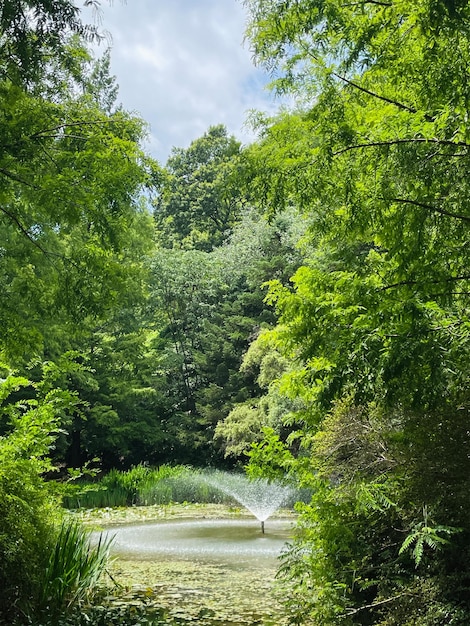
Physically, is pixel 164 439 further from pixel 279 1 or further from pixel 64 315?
pixel 279 1

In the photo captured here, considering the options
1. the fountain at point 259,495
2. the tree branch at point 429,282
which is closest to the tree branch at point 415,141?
the tree branch at point 429,282

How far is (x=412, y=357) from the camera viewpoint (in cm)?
317

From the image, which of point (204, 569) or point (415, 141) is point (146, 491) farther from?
point (415, 141)

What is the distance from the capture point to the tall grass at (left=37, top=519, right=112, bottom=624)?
456 cm

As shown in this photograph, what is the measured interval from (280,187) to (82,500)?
11508mm

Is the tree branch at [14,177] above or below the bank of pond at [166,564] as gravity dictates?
above

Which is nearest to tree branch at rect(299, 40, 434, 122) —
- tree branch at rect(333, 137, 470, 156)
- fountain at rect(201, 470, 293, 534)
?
tree branch at rect(333, 137, 470, 156)

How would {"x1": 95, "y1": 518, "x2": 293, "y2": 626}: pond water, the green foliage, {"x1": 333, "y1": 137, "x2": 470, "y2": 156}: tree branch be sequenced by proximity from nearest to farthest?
{"x1": 333, "y1": 137, "x2": 470, "y2": 156}: tree branch
the green foliage
{"x1": 95, "y1": 518, "x2": 293, "y2": 626}: pond water

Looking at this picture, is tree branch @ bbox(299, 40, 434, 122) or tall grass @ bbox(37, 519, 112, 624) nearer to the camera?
tree branch @ bbox(299, 40, 434, 122)

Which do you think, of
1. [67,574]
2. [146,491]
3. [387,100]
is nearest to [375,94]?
[387,100]

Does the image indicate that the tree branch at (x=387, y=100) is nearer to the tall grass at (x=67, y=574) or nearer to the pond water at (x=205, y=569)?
the pond water at (x=205, y=569)

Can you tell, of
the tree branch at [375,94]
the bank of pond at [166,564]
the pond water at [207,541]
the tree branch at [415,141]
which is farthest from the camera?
the pond water at [207,541]

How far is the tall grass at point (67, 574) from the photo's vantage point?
4.56 metres

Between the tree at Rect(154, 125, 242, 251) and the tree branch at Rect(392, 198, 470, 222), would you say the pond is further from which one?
the tree at Rect(154, 125, 242, 251)
